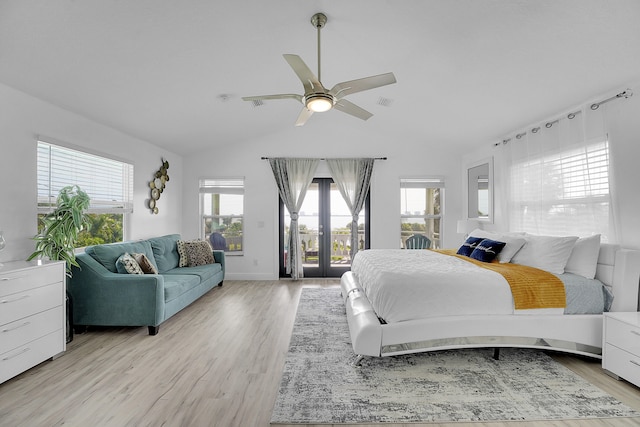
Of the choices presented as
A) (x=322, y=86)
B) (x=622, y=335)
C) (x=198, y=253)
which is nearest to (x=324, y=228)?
(x=198, y=253)

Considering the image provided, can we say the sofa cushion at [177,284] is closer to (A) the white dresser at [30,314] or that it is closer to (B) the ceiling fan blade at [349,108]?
(A) the white dresser at [30,314]

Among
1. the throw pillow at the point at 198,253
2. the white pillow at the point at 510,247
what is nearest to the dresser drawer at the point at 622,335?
the white pillow at the point at 510,247

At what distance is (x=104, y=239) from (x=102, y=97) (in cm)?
181

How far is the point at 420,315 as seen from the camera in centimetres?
248

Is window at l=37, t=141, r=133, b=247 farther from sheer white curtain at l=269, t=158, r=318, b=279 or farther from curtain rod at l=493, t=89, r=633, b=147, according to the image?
curtain rod at l=493, t=89, r=633, b=147

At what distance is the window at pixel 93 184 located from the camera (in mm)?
3109

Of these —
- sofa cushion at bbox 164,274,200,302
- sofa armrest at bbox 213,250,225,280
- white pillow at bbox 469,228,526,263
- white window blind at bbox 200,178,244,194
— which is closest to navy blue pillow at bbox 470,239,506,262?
white pillow at bbox 469,228,526,263

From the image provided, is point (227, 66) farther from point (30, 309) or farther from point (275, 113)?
point (30, 309)

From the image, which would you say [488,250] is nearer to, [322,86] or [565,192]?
[565,192]

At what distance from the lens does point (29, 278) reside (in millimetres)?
2416

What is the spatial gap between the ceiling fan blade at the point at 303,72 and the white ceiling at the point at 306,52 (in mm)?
617

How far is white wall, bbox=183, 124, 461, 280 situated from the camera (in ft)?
19.2

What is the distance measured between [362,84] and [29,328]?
3181 mm

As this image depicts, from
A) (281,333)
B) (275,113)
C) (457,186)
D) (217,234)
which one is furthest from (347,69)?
(217,234)
